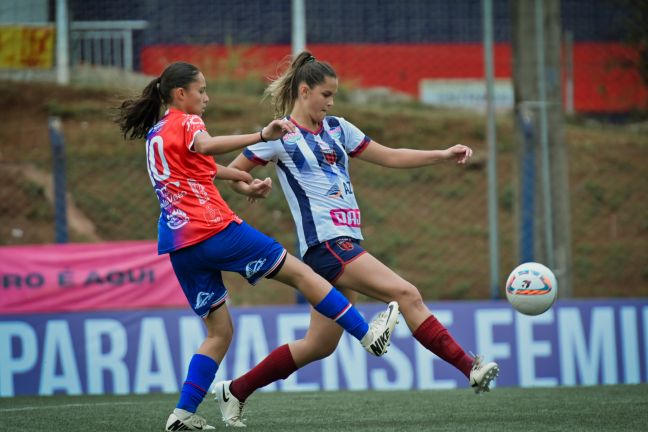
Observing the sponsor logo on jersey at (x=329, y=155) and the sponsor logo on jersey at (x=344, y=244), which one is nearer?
the sponsor logo on jersey at (x=344, y=244)

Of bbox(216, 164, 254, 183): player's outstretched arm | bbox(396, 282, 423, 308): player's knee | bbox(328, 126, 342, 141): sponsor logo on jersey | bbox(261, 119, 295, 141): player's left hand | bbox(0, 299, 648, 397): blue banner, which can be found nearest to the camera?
bbox(261, 119, 295, 141): player's left hand

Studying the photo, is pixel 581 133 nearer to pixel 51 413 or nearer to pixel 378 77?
pixel 378 77

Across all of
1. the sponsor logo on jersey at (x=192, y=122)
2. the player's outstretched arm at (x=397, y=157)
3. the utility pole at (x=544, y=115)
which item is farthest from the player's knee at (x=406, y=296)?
the utility pole at (x=544, y=115)

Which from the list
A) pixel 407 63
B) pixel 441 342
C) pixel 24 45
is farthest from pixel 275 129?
pixel 407 63

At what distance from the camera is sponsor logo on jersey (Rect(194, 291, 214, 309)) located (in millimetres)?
5172

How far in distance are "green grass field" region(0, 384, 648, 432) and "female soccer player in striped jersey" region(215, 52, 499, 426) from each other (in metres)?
0.30

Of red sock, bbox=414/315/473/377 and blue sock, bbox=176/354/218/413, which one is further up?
red sock, bbox=414/315/473/377

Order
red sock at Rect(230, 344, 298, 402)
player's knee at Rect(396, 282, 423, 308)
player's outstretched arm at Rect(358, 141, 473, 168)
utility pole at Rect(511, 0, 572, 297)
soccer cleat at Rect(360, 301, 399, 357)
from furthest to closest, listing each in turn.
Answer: utility pole at Rect(511, 0, 572, 297) < player's outstretched arm at Rect(358, 141, 473, 168) < red sock at Rect(230, 344, 298, 402) < player's knee at Rect(396, 282, 423, 308) < soccer cleat at Rect(360, 301, 399, 357)

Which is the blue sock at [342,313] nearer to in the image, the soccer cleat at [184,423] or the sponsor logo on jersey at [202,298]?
the sponsor logo on jersey at [202,298]

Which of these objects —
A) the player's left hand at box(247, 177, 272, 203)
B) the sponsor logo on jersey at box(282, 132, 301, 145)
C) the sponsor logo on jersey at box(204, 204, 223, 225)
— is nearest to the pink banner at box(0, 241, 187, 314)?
the sponsor logo on jersey at box(282, 132, 301, 145)

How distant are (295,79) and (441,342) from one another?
1618 millimetres

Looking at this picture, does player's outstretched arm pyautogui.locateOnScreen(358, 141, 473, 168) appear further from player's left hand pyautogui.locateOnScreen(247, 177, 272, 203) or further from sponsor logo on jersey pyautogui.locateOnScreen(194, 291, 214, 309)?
sponsor logo on jersey pyautogui.locateOnScreen(194, 291, 214, 309)

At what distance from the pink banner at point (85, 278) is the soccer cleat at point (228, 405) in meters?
3.42

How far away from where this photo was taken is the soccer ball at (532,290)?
592 cm
